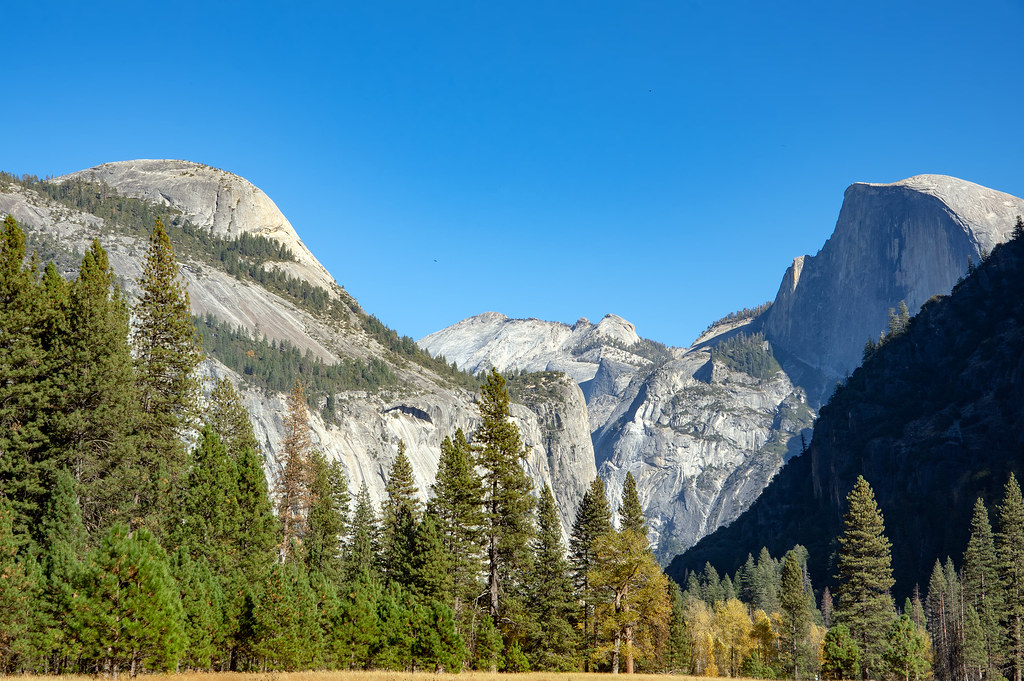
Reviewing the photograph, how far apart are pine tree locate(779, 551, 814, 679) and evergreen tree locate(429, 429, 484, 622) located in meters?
38.9

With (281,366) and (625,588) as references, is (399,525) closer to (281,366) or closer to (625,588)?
(625,588)

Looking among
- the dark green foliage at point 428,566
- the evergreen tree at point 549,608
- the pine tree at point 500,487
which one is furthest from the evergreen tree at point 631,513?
the dark green foliage at point 428,566

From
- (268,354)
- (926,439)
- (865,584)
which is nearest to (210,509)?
(865,584)

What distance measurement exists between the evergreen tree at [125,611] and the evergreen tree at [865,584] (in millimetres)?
45469

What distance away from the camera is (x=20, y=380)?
36.3m

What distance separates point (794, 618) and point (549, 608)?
36.5m

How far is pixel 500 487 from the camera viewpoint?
47.2 m

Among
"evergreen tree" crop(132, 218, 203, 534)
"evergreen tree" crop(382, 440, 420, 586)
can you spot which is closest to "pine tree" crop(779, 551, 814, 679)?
"evergreen tree" crop(382, 440, 420, 586)

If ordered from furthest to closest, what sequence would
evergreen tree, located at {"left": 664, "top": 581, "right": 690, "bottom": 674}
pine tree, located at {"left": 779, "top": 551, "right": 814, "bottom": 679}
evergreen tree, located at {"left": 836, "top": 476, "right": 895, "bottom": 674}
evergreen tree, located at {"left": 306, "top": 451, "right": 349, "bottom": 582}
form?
1. pine tree, located at {"left": 779, "top": 551, "right": 814, "bottom": 679}
2. evergreen tree, located at {"left": 664, "top": 581, "right": 690, "bottom": 674}
3. evergreen tree, located at {"left": 836, "top": 476, "right": 895, "bottom": 674}
4. evergreen tree, located at {"left": 306, "top": 451, "right": 349, "bottom": 582}

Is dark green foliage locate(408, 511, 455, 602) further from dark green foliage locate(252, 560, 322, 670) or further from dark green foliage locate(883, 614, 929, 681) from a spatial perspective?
dark green foliage locate(883, 614, 929, 681)

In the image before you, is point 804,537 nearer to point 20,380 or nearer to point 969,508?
point 969,508

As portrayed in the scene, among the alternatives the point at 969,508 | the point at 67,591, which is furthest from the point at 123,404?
the point at 969,508

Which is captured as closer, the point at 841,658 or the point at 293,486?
the point at 841,658

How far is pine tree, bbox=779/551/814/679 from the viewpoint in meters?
79.2
